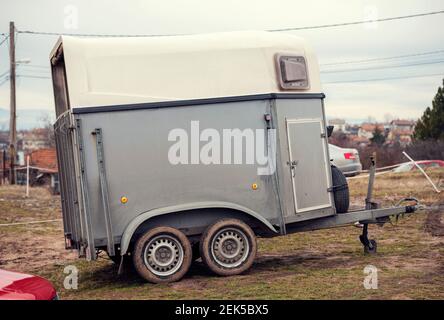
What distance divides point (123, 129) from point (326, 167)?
340cm

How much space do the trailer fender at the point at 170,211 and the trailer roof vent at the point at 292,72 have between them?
204 centimetres

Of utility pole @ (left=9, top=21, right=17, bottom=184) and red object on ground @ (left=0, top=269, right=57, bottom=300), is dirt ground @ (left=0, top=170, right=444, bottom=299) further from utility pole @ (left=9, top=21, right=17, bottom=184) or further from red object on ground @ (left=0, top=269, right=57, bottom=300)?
utility pole @ (left=9, top=21, right=17, bottom=184)

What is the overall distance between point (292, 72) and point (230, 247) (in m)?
2.89

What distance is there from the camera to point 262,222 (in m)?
11.1

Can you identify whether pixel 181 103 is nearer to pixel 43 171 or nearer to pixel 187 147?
pixel 187 147

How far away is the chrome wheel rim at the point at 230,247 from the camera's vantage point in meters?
11.0

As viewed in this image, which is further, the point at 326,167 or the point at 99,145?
the point at 326,167

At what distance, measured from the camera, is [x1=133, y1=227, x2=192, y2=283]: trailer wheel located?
10664mm

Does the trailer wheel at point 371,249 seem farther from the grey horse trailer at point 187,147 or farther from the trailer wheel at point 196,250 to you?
the trailer wheel at point 196,250

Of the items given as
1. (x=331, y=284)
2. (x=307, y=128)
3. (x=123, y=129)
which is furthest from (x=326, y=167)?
(x=123, y=129)

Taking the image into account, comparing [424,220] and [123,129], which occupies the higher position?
[123,129]

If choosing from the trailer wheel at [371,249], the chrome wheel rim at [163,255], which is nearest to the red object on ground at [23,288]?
the chrome wheel rim at [163,255]
